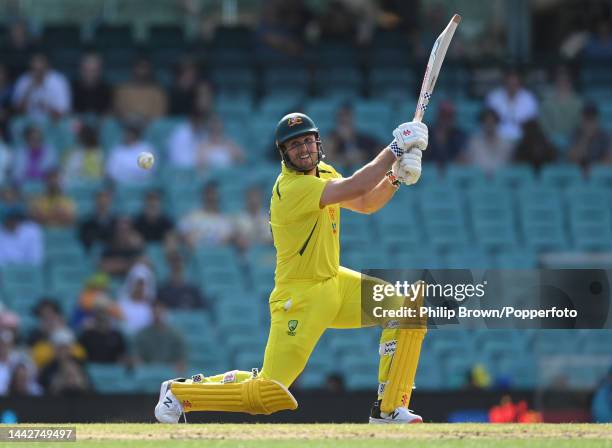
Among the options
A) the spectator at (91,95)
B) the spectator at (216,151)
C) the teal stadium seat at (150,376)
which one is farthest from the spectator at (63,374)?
the spectator at (91,95)

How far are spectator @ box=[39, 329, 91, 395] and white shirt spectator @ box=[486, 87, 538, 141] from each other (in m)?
6.14

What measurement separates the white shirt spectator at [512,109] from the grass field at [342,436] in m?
8.27

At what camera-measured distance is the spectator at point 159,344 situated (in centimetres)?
1393

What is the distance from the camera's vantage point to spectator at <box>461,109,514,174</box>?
16.5 meters

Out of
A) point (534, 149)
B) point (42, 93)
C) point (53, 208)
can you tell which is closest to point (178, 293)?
point (53, 208)

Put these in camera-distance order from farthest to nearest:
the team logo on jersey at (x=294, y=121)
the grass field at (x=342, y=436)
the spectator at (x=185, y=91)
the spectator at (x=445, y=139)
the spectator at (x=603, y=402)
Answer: the spectator at (x=185, y=91)
the spectator at (x=445, y=139)
the spectator at (x=603, y=402)
the team logo on jersey at (x=294, y=121)
the grass field at (x=342, y=436)

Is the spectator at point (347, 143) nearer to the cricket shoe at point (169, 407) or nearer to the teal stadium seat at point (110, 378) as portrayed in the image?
the teal stadium seat at point (110, 378)

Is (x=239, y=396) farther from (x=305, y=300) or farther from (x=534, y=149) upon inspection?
(x=534, y=149)

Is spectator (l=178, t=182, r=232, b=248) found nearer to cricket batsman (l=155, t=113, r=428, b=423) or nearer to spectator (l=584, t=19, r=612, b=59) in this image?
spectator (l=584, t=19, r=612, b=59)

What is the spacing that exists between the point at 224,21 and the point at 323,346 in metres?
6.51

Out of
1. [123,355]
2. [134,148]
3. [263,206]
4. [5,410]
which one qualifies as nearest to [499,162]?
[263,206]

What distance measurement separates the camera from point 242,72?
17172mm

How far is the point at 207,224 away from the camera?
601 inches

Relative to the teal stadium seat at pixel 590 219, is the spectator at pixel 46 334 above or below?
below
